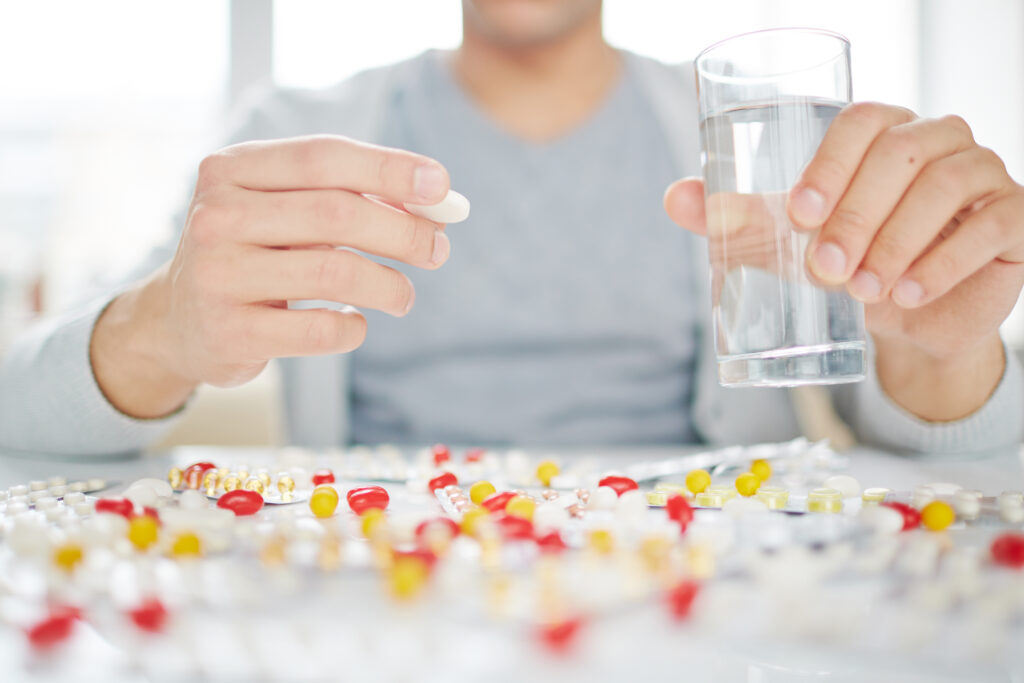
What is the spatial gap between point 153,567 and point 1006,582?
40 centimetres

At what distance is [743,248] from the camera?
60 centimetres

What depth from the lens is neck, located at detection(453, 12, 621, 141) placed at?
1.44 m

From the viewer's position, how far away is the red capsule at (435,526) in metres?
0.42

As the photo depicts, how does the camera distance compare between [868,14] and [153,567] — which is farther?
[868,14]

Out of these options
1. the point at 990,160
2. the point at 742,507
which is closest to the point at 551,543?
the point at 742,507

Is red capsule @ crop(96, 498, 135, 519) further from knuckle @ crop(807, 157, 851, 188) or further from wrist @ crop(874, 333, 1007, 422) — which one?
wrist @ crop(874, 333, 1007, 422)

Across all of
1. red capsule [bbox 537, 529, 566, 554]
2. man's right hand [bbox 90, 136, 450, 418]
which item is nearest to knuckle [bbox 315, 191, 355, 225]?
man's right hand [bbox 90, 136, 450, 418]

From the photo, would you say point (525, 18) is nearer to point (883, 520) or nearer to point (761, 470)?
point (761, 470)

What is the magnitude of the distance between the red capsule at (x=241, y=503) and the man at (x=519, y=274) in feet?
0.53

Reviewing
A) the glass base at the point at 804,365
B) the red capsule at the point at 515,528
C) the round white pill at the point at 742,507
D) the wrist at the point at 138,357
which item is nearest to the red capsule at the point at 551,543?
the red capsule at the point at 515,528

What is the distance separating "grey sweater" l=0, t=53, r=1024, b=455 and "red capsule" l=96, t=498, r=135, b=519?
400 mm

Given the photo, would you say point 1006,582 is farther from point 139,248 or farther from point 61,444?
point 139,248

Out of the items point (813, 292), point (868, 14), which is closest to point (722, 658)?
point (813, 292)

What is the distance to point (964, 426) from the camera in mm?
858
